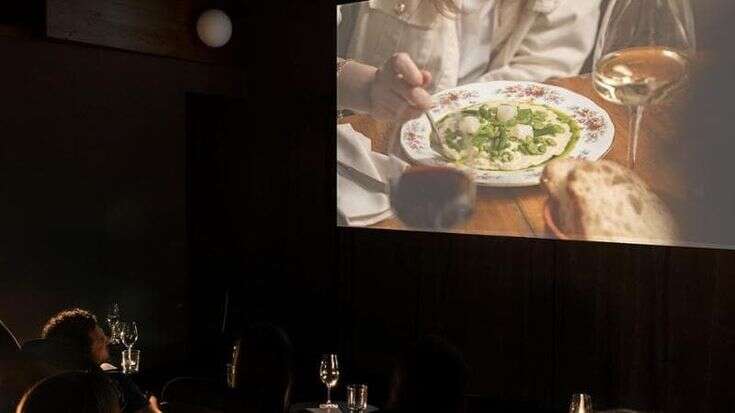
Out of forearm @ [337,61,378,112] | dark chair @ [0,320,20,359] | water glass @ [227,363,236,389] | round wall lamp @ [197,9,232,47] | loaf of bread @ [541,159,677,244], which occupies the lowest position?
water glass @ [227,363,236,389]

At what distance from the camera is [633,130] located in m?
4.91

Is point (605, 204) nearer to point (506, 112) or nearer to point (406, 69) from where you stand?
point (506, 112)

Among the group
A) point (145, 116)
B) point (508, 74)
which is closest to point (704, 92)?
point (508, 74)

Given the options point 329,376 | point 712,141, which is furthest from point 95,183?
point 712,141

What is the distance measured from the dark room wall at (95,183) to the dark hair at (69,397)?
3.00 meters

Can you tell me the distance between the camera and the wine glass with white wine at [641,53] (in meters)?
4.73

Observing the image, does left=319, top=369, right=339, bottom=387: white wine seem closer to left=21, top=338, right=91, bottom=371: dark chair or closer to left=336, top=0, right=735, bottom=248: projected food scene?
left=21, top=338, right=91, bottom=371: dark chair

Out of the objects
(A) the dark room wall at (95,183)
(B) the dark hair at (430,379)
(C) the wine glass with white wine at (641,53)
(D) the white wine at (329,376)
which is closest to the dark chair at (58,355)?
(D) the white wine at (329,376)

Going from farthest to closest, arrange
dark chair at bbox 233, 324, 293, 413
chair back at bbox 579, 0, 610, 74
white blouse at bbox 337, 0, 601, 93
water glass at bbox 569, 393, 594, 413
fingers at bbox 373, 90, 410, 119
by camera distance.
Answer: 1. fingers at bbox 373, 90, 410, 119
2. white blouse at bbox 337, 0, 601, 93
3. chair back at bbox 579, 0, 610, 74
4. dark chair at bbox 233, 324, 293, 413
5. water glass at bbox 569, 393, 594, 413

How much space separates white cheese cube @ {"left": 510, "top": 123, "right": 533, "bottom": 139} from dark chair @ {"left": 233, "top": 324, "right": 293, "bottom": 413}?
2.03 m

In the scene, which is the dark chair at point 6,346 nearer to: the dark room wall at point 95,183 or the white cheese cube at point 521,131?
the dark room wall at point 95,183

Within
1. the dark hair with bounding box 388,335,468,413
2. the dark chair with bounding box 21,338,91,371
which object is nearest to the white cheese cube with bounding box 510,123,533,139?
the dark hair with bounding box 388,335,468,413

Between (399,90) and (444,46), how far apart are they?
17.0 inches

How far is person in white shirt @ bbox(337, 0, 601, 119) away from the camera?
17.0 ft
